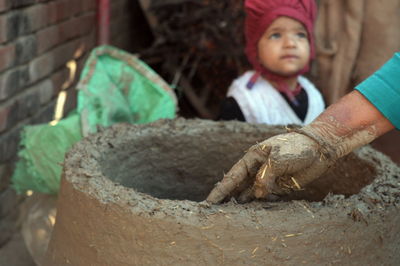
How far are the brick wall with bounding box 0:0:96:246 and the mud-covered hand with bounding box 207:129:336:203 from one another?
4.39ft

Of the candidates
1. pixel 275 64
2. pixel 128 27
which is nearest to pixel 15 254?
pixel 275 64

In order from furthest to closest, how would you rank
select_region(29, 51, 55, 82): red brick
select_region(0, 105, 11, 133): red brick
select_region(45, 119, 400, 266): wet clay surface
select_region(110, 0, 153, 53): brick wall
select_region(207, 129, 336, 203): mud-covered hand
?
select_region(110, 0, 153, 53): brick wall
select_region(29, 51, 55, 82): red brick
select_region(0, 105, 11, 133): red brick
select_region(207, 129, 336, 203): mud-covered hand
select_region(45, 119, 400, 266): wet clay surface

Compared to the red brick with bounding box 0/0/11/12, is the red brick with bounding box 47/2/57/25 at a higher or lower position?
lower

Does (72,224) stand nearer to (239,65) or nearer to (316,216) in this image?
(316,216)

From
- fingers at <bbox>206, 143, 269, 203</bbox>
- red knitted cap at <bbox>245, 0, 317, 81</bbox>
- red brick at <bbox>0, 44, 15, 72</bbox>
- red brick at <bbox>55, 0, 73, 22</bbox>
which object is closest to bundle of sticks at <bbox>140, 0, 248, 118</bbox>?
red brick at <bbox>55, 0, 73, 22</bbox>

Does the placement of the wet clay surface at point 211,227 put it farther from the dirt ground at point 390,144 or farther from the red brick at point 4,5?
the dirt ground at point 390,144

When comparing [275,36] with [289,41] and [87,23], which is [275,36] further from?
[87,23]

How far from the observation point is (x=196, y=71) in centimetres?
488

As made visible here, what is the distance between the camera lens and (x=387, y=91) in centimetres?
192

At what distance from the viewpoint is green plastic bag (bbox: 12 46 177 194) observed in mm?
2746

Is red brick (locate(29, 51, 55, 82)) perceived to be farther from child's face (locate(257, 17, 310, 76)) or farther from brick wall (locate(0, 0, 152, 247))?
child's face (locate(257, 17, 310, 76))

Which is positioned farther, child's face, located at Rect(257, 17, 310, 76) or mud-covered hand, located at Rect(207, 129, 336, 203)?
child's face, located at Rect(257, 17, 310, 76)

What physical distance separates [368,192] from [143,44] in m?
3.58

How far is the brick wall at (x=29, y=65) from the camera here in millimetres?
2895
